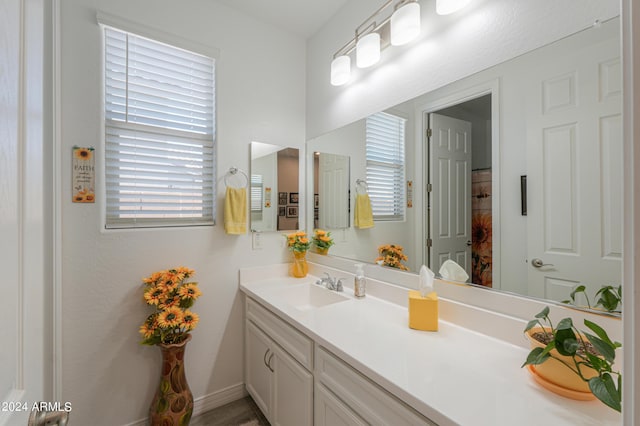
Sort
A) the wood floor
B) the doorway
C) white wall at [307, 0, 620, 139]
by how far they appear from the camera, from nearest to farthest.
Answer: white wall at [307, 0, 620, 139] → the doorway → the wood floor

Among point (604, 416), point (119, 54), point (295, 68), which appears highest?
point (295, 68)

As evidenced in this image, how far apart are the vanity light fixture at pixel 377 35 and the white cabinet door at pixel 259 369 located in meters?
1.68

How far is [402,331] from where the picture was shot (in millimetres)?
1134

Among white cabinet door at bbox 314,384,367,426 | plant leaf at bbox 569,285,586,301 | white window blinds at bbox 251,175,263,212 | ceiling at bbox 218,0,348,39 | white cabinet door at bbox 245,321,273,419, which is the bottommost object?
white cabinet door at bbox 245,321,273,419

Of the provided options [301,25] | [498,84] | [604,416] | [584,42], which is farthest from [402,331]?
[301,25]

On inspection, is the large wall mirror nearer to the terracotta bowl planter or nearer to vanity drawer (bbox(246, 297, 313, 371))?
the terracotta bowl planter

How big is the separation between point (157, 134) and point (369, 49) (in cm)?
134

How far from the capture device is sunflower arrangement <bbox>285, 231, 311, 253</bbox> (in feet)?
6.67

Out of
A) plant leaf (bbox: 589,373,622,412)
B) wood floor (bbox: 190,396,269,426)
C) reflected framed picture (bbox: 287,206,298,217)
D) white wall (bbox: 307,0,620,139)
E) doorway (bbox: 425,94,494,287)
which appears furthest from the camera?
reflected framed picture (bbox: 287,206,298,217)

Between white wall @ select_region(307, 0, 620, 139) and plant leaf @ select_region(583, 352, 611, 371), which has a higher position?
white wall @ select_region(307, 0, 620, 139)

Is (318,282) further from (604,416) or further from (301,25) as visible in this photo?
(301,25)

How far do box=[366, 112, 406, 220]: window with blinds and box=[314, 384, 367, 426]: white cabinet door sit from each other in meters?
0.91

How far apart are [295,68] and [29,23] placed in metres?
1.87

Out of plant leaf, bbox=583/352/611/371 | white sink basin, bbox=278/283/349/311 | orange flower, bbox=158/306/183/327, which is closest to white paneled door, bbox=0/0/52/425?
orange flower, bbox=158/306/183/327
